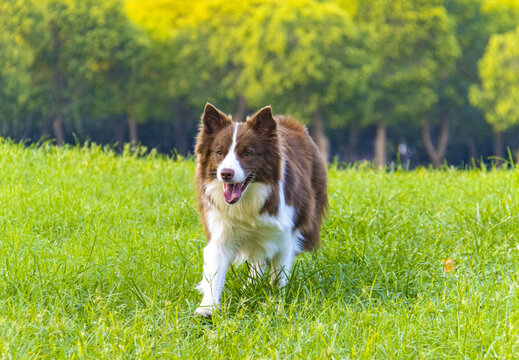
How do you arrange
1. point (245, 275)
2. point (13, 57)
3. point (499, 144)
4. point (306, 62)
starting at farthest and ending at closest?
point (499, 144) → point (13, 57) → point (306, 62) → point (245, 275)

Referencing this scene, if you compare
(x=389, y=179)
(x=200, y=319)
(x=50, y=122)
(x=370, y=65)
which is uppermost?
(x=200, y=319)

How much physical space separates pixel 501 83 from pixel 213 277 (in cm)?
2976

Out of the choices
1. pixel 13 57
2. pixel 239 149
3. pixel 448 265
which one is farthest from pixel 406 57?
pixel 239 149

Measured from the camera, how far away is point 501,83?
1227 inches

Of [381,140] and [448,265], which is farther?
[381,140]

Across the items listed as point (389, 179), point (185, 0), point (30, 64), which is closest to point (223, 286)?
point (389, 179)

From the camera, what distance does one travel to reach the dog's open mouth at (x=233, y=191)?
4.16m

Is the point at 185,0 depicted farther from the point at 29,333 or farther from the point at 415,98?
the point at 29,333

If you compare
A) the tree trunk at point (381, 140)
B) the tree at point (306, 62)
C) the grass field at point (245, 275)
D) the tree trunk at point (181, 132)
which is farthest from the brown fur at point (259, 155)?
the tree trunk at point (181, 132)

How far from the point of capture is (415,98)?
31.6 meters

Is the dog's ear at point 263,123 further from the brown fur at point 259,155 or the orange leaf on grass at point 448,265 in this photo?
the orange leaf on grass at point 448,265

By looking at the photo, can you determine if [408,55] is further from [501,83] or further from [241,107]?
[241,107]

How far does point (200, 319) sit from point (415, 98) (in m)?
29.0

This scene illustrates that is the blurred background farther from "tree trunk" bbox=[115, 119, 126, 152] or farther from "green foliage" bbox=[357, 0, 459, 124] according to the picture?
"tree trunk" bbox=[115, 119, 126, 152]
